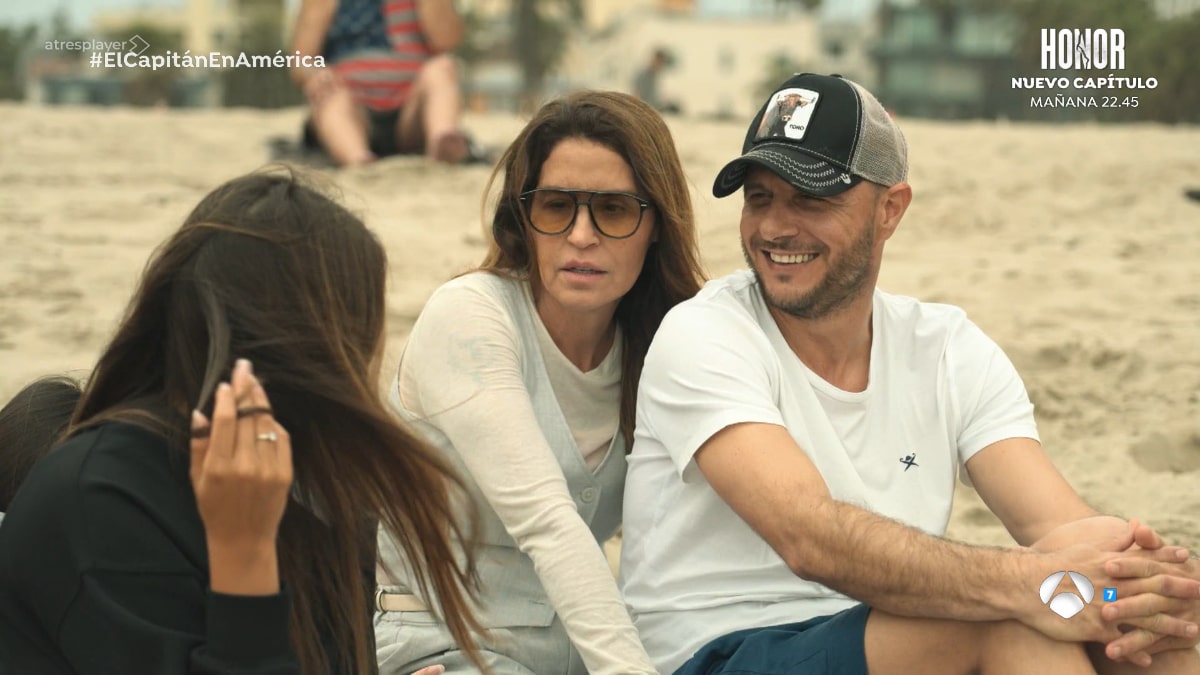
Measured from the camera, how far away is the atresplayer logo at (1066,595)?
2273 mm

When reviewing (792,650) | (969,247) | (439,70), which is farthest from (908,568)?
(439,70)

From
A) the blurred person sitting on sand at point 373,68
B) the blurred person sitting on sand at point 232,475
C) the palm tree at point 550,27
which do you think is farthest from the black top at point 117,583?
the palm tree at point 550,27

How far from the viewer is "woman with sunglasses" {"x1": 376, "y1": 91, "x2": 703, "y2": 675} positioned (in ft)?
8.46

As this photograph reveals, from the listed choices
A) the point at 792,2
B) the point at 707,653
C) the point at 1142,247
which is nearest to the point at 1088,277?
the point at 1142,247

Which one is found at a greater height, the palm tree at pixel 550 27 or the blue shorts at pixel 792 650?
the palm tree at pixel 550 27

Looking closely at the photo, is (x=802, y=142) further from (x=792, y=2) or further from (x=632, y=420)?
(x=792, y=2)

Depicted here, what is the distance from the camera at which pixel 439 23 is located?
8.13 metres

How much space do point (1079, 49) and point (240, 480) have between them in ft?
26.4

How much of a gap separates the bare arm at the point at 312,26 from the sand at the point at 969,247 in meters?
0.84

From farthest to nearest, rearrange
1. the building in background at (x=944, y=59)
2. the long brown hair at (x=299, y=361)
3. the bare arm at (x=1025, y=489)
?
1. the building in background at (x=944, y=59)
2. the bare arm at (x=1025, y=489)
3. the long brown hair at (x=299, y=361)

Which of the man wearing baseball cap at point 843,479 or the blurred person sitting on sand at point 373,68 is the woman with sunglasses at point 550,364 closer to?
the man wearing baseball cap at point 843,479

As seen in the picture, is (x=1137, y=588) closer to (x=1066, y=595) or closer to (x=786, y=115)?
(x=1066, y=595)

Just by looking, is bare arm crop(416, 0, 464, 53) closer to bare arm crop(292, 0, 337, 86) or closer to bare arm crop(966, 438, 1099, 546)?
bare arm crop(292, 0, 337, 86)

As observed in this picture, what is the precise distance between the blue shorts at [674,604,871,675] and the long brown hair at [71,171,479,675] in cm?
67
